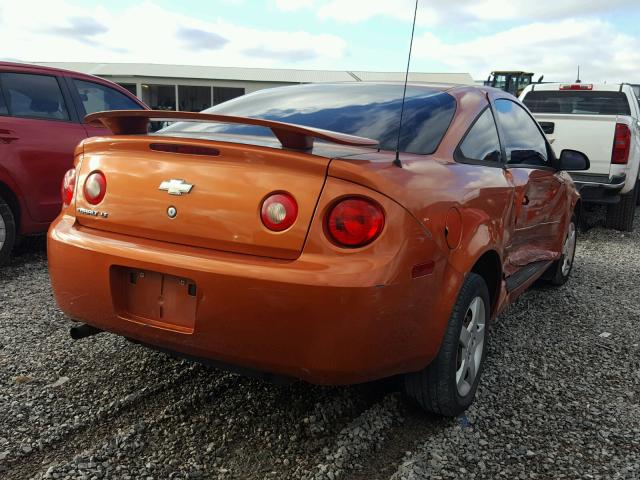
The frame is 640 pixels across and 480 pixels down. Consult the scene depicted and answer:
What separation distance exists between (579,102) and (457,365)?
7.71m

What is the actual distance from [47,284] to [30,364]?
5.28ft

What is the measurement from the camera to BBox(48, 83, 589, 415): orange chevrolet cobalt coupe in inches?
83.1

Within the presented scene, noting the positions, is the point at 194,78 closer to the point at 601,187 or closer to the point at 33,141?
the point at 601,187

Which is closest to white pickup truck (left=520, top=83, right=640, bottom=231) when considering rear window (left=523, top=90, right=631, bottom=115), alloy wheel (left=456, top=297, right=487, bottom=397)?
rear window (left=523, top=90, right=631, bottom=115)

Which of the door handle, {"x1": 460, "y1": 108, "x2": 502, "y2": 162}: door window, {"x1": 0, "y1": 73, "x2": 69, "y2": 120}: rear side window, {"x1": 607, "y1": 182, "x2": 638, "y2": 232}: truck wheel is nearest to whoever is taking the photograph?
{"x1": 460, "y1": 108, "x2": 502, "y2": 162}: door window

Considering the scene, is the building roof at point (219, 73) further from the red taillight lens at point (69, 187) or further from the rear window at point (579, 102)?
the red taillight lens at point (69, 187)

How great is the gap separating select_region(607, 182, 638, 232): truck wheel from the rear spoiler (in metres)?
6.68

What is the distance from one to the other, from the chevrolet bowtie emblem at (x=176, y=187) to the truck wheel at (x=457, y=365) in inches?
47.8

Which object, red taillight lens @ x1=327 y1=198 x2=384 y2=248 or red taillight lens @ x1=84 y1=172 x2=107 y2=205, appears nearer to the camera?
red taillight lens @ x1=327 y1=198 x2=384 y2=248

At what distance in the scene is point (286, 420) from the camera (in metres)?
2.67

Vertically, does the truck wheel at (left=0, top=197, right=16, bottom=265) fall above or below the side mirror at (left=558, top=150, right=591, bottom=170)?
below

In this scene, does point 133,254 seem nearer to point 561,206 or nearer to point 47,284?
point 47,284

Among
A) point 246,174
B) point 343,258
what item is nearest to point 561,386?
point 343,258

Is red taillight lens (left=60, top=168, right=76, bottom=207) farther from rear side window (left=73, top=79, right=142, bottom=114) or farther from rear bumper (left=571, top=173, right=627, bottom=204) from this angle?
rear bumper (left=571, top=173, right=627, bottom=204)
